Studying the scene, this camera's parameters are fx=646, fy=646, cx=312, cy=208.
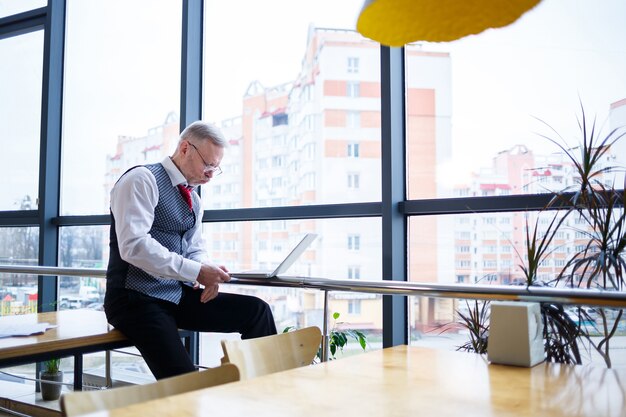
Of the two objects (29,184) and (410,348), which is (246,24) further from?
(410,348)

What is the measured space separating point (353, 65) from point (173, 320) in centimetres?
188

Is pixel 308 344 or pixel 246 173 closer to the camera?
pixel 308 344

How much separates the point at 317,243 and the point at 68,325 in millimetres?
1474

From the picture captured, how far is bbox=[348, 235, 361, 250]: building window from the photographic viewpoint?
12.1 ft

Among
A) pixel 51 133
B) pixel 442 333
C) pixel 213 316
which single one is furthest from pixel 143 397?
pixel 51 133

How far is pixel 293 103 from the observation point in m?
4.11

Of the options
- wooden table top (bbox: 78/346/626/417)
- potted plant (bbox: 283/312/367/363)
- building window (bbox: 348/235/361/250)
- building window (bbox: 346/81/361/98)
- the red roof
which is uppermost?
building window (bbox: 346/81/361/98)


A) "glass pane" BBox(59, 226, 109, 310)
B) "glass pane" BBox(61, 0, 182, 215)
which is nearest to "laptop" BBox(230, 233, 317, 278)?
"glass pane" BBox(61, 0, 182, 215)

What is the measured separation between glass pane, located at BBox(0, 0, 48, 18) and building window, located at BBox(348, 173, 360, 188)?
11.1ft

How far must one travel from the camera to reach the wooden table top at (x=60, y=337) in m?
2.39

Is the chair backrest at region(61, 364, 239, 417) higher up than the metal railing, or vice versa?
the metal railing

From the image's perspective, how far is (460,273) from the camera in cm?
332

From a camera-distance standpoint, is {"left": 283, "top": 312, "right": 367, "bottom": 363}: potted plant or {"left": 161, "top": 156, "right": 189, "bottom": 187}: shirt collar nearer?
{"left": 161, "top": 156, "right": 189, "bottom": 187}: shirt collar

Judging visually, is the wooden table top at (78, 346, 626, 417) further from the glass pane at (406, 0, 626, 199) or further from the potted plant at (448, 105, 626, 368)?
the glass pane at (406, 0, 626, 199)
